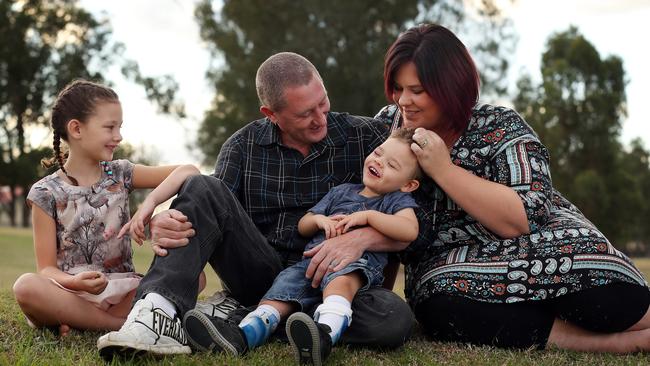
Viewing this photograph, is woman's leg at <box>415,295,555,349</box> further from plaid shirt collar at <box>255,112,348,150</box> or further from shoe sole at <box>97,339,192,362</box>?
shoe sole at <box>97,339,192,362</box>

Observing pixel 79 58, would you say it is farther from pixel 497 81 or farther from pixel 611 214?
pixel 611 214

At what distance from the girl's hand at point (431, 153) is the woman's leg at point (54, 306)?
178cm

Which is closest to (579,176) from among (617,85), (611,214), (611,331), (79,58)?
(611,214)

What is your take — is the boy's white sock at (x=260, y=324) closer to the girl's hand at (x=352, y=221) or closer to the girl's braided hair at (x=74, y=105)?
the girl's hand at (x=352, y=221)

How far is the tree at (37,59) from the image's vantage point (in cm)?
3120

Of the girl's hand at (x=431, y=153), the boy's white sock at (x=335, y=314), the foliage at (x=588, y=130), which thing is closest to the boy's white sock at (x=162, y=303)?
the boy's white sock at (x=335, y=314)

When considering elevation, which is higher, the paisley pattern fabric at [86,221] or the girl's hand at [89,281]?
the paisley pattern fabric at [86,221]

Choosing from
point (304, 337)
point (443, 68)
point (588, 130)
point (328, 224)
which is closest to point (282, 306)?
point (328, 224)

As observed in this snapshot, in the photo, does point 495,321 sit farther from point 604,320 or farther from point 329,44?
point 329,44

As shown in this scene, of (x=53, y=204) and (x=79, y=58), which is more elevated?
(x=79, y=58)

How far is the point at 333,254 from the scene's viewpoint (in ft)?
12.1

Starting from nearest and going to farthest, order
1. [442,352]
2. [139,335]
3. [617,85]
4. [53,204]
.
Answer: [139,335] < [442,352] < [53,204] < [617,85]

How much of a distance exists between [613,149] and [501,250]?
2652 centimetres

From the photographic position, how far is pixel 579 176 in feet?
88.1
